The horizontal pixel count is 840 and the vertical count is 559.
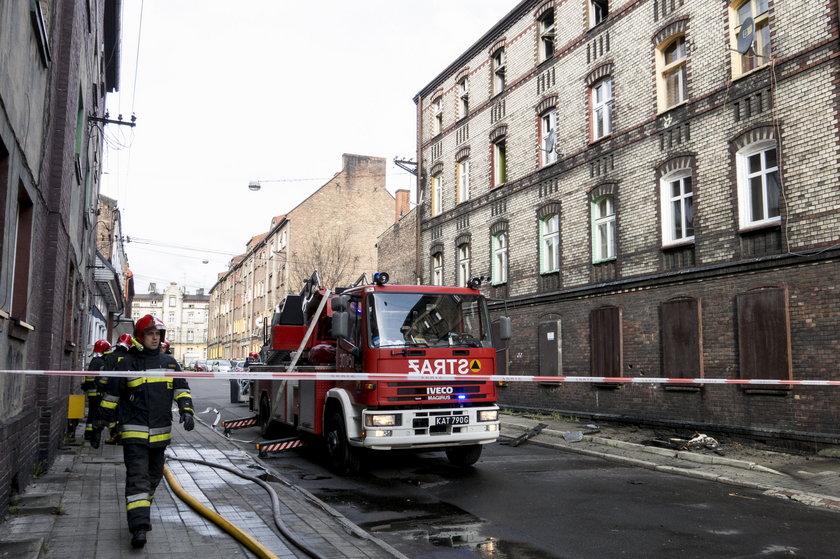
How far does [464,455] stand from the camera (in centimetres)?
1051

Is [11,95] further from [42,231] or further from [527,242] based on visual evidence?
[527,242]

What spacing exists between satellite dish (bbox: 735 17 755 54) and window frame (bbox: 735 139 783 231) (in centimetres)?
193

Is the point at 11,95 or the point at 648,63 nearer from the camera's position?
the point at 11,95

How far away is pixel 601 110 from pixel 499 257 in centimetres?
606

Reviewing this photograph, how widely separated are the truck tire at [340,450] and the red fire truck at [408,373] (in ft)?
0.05

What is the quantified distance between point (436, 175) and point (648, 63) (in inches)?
463

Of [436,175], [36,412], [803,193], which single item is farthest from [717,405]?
[436,175]

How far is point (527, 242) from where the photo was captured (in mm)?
20703

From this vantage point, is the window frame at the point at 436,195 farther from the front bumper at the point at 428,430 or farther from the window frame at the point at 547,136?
the front bumper at the point at 428,430

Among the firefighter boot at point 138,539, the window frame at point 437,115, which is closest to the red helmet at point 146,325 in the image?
the firefighter boot at point 138,539

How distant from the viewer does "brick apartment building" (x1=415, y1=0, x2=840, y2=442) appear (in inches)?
480

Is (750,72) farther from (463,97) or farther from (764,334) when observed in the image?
(463,97)

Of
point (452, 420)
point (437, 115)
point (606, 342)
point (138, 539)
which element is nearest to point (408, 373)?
point (452, 420)

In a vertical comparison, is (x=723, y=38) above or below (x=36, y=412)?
above
